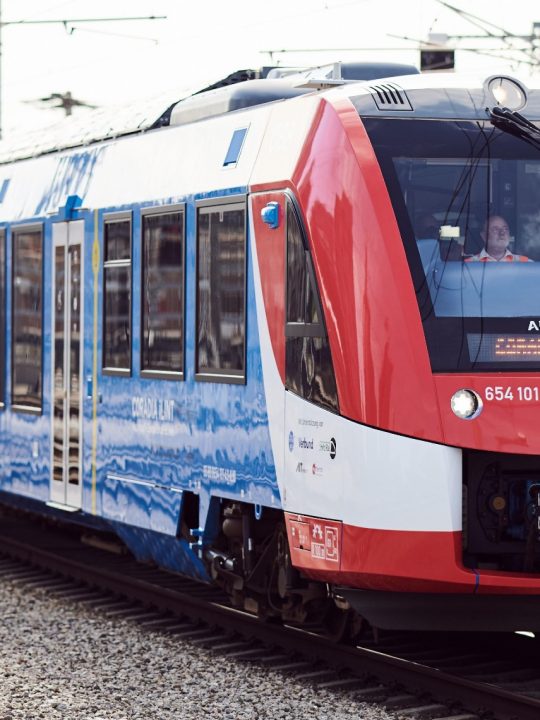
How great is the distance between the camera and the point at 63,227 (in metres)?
12.3

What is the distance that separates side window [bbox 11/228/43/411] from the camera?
12.8 metres

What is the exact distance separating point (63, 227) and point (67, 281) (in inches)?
15.5

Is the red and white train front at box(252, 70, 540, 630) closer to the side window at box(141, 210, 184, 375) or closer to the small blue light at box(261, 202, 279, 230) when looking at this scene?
the small blue light at box(261, 202, 279, 230)

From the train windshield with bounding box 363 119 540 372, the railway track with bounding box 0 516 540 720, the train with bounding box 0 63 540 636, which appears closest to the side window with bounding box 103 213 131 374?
the train with bounding box 0 63 540 636

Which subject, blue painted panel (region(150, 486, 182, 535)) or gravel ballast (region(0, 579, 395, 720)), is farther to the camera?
blue painted panel (region(150, 486, 182, 535))

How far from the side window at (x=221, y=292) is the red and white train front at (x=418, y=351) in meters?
0.69

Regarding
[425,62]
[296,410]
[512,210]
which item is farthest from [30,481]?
[425,62]

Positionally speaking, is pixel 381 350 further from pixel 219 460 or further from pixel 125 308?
pixel 125 308

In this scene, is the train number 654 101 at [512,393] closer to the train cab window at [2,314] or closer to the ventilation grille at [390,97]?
the ventilation grille at [390,97]

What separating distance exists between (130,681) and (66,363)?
11.0 ft

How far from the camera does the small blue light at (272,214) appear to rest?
899 centimetres

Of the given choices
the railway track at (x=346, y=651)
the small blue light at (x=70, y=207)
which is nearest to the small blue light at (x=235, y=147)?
the small blue light at (x=70, y=207)

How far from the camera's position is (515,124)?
28.4 ft

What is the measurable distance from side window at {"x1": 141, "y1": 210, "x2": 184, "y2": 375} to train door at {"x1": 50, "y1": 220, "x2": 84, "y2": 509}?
1.21m
